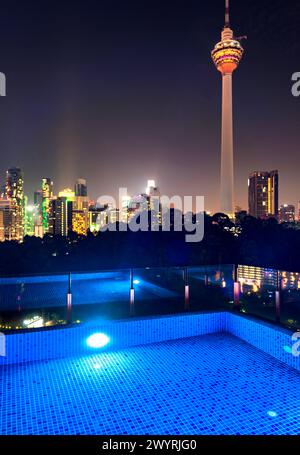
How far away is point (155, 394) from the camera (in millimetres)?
3244

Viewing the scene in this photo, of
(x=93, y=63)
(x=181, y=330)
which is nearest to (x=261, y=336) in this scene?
(x=181, y=330)

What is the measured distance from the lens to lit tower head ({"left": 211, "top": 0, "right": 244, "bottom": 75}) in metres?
60.7

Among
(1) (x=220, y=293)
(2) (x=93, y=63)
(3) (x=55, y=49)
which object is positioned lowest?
(1) (x=220, y=293)

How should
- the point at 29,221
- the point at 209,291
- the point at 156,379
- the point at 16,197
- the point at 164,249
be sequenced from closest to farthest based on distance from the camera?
the point at 156,379 → the point at 209,291 → the point at 164,249 → the point at 29,221 → the point at 16,197

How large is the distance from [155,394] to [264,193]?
80.0 meters

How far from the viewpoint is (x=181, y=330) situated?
198 inches

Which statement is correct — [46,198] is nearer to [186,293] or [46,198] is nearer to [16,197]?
[16,197]

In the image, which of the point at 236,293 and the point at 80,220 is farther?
the point at 80,220

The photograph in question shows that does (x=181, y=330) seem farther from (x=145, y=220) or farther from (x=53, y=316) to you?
(x=145, y=220)

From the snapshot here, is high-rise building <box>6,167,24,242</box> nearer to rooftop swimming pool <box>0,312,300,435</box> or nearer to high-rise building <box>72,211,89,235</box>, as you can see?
high-rise building <box>72,211,89,235</box>

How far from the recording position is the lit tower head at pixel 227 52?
60719 mm

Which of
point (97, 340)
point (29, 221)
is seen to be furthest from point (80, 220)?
point (97, 340)

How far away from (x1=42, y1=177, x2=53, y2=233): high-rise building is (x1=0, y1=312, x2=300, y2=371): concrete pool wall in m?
52.5
